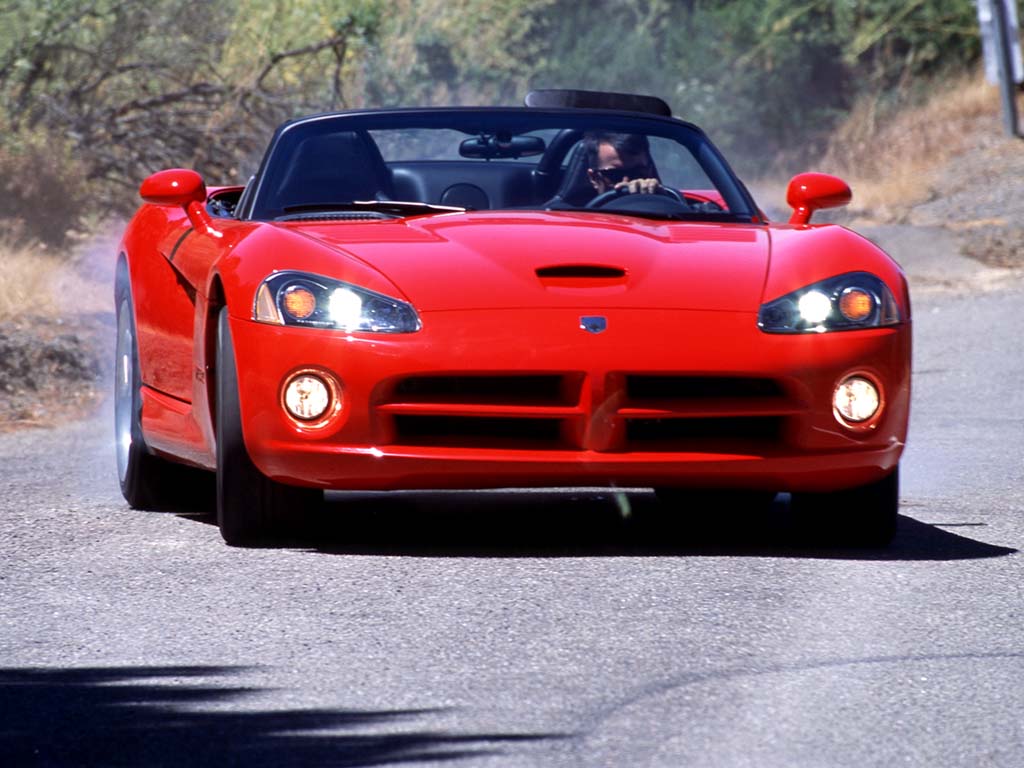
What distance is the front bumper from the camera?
18.4 ft

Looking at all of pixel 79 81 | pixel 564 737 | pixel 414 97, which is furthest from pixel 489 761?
pixel 414 97

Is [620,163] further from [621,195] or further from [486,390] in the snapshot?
[486,390]

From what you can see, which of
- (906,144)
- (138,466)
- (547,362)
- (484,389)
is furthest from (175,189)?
(906,144)

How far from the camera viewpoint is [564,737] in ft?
12.3

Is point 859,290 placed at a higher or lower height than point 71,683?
higher

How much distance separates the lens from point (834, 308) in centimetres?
583

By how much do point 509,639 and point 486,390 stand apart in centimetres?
115

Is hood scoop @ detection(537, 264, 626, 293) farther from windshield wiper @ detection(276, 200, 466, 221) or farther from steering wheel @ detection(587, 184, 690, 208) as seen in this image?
steering wheel @ detection(587, 184, 690, 208)

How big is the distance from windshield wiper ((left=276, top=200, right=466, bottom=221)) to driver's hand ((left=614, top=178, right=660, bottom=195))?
2.26 ft

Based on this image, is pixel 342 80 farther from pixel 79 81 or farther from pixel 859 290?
pixel 859 290

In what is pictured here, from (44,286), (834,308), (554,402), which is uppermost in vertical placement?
(834,308)

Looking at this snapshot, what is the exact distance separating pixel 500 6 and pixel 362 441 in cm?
3429

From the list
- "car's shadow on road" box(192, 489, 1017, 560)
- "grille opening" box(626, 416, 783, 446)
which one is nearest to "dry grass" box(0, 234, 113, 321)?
"car's shadow on road" box(192, 489, 1017, 560)

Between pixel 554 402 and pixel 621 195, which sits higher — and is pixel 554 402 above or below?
below
